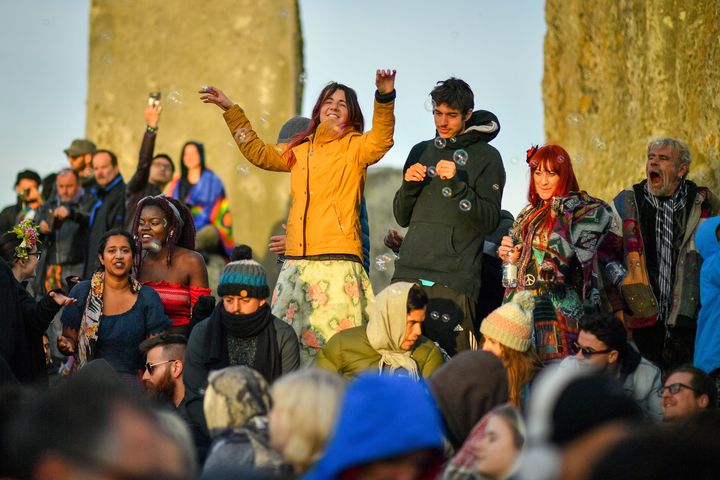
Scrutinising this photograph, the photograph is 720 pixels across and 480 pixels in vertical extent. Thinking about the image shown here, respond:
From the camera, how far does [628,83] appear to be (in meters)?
12.1

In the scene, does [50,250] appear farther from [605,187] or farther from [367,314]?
[605,187]

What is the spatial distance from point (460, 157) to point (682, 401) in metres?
2.20

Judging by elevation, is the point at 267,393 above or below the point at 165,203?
below

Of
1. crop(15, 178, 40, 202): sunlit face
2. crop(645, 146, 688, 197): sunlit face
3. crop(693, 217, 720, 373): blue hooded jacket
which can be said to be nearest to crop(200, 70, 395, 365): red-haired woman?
crop(645, 146, 688, 197): sunlit face

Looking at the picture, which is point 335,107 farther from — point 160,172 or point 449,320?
point 160,172

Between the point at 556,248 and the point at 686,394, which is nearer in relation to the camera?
the point at 686,394

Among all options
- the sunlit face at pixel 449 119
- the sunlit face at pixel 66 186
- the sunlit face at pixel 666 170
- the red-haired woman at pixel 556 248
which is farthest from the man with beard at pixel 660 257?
the sunlit face at pixel 66 186

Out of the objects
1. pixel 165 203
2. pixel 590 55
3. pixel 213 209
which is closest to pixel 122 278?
pixel 165 203

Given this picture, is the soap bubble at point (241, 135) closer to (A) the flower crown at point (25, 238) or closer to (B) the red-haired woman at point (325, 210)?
(B) the red-haired woman at point (325, 210)

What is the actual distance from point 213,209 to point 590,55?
14.0ft

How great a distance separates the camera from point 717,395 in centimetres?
690

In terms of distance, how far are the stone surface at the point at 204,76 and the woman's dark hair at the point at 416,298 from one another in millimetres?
12838

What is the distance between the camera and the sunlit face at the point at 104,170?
11172 mm

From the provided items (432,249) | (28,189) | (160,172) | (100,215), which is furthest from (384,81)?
(28,189)
